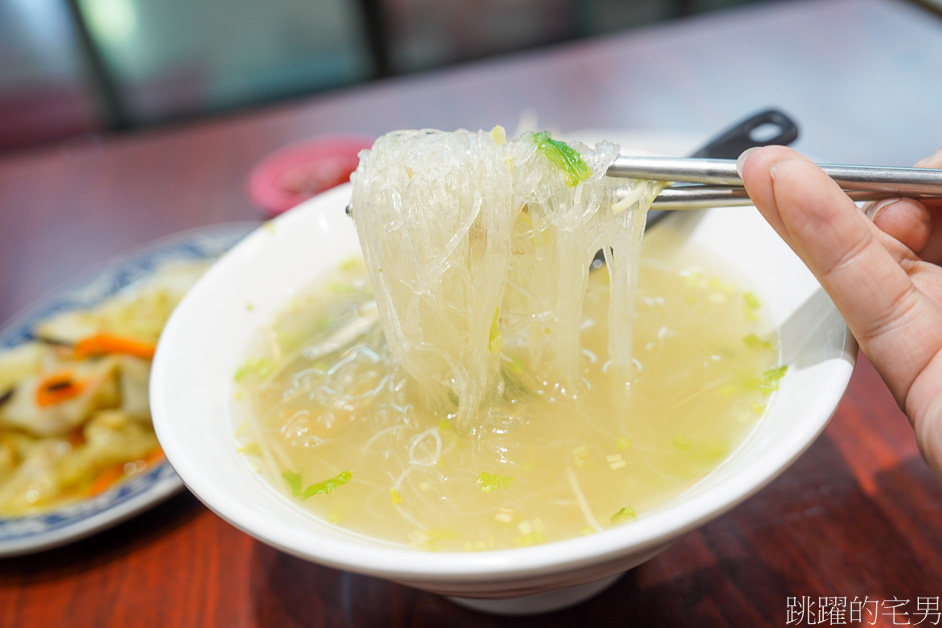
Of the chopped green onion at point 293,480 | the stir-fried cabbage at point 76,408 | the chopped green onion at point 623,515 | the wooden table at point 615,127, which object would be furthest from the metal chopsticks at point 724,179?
the stir-fried cabbage at point 76,408

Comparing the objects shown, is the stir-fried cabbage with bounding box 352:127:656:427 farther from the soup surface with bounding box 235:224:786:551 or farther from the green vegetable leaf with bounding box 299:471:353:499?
the green vegetable leaf with bounding box 299:471:353:499

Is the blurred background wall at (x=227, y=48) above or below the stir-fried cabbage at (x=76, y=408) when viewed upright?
above

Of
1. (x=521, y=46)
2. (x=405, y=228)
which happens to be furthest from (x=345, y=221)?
(x=521, y=46)

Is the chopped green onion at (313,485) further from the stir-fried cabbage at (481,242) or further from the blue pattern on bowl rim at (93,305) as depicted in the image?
the blue pattern on bowl rim at (93,305)

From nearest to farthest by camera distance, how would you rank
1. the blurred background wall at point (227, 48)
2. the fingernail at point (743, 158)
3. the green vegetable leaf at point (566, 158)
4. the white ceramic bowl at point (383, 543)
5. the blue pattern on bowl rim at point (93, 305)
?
the white ceramic bowl at point (383, 543) → the fingernail at point (743, 158) → the green vegetable leaf at point (566, 158) → the blue pattern on bowl rim at point (93, 305) → the blurred background wall at point (227, 48)

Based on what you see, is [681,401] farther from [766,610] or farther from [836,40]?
[836,40]

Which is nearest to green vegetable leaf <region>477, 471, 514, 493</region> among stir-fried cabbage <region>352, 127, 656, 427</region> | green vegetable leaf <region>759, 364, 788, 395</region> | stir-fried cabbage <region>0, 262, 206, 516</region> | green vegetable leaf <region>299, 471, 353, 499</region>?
stir-fried cabbage <region>352, 127, 656, 427</region>
